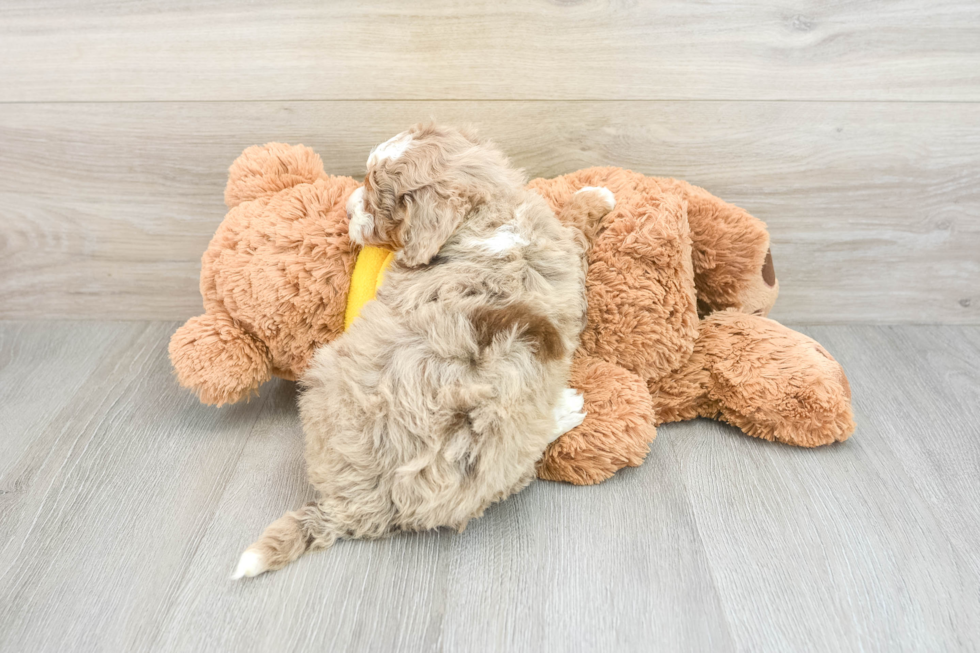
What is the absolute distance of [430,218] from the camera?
815 millimetres

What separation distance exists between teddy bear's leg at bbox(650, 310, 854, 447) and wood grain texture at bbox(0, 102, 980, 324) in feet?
0.94

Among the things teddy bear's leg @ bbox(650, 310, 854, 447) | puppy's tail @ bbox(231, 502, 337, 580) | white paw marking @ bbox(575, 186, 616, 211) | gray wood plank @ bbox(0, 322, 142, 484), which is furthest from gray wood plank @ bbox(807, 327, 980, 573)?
gray wood plank @ bbox(0, 322, 142, 484)

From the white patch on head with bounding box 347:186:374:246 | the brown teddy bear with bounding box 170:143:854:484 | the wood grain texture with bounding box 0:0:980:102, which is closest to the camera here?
the white patch on head with bounding box 347:186:374:246

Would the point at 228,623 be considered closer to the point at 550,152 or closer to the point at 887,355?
the point at 550,152

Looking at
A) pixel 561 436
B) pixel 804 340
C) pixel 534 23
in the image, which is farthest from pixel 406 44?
pixel 804 340

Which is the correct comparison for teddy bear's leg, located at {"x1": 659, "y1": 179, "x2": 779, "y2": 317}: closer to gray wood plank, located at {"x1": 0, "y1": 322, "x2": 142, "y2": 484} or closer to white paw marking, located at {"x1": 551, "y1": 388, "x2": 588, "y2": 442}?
white paw marking, located at {"x1": 551, "y1": 388, "x2": 588, "y2": 442}

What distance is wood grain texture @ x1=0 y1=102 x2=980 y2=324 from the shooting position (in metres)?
1.13

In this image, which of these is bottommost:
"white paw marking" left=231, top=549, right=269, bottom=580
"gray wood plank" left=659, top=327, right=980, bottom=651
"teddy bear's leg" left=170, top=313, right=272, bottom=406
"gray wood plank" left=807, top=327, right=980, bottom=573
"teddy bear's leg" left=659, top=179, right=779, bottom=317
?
"gray wood plank" left=807, top=327, right=980, bottom=573

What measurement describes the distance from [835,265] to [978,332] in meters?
0.34

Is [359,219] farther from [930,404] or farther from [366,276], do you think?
[930,404]

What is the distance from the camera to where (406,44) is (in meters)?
1.09

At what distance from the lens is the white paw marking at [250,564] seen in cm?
78

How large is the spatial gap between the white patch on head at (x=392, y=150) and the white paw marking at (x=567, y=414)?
39 centimetres

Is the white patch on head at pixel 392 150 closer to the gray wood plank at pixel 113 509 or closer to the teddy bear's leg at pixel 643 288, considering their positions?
the teddy bear's leg at pixel 643 288
